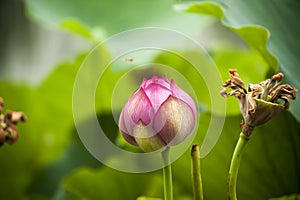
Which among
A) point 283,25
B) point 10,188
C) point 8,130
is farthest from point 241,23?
point 10,188

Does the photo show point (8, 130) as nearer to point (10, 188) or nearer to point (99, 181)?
point (99, 181)

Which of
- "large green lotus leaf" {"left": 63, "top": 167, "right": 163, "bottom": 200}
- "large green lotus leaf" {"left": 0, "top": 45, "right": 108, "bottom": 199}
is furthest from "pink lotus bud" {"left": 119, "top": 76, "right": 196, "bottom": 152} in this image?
"large green lotus leaf" {"left": 0, "top": 45, "right": 108, "bottom": 199}

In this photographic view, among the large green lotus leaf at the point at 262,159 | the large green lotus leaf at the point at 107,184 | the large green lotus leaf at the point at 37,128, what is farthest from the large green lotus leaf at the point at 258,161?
the large green lotus leaf at the point at 37,128

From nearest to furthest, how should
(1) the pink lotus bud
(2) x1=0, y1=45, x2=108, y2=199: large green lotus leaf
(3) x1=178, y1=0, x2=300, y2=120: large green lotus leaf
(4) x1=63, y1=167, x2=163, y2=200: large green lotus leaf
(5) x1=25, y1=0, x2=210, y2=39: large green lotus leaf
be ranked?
(1) the pink lotus bud, (3) x1=178, y1=0, x2=300, y2=120: large green lotus leaf, (4) x1=63, y1=167, x2=163, y2=200: large green lotus leaf, (2) x1=0, y1=45, x2=108, y2=199: large green lotus leaf, (5) x1=25, y1=0, x2=210, y2=39: large green lotus leaf

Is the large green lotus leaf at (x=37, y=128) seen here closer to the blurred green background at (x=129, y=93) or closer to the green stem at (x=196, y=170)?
the blurred green background at (x=129, y=93)

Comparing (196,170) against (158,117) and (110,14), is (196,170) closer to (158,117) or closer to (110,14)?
(158,117)

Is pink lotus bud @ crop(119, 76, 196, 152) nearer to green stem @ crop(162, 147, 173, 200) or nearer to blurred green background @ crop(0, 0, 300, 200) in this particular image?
green stem @ crop(162, 147, 173, 200)

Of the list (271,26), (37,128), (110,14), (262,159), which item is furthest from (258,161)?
(110,14)
